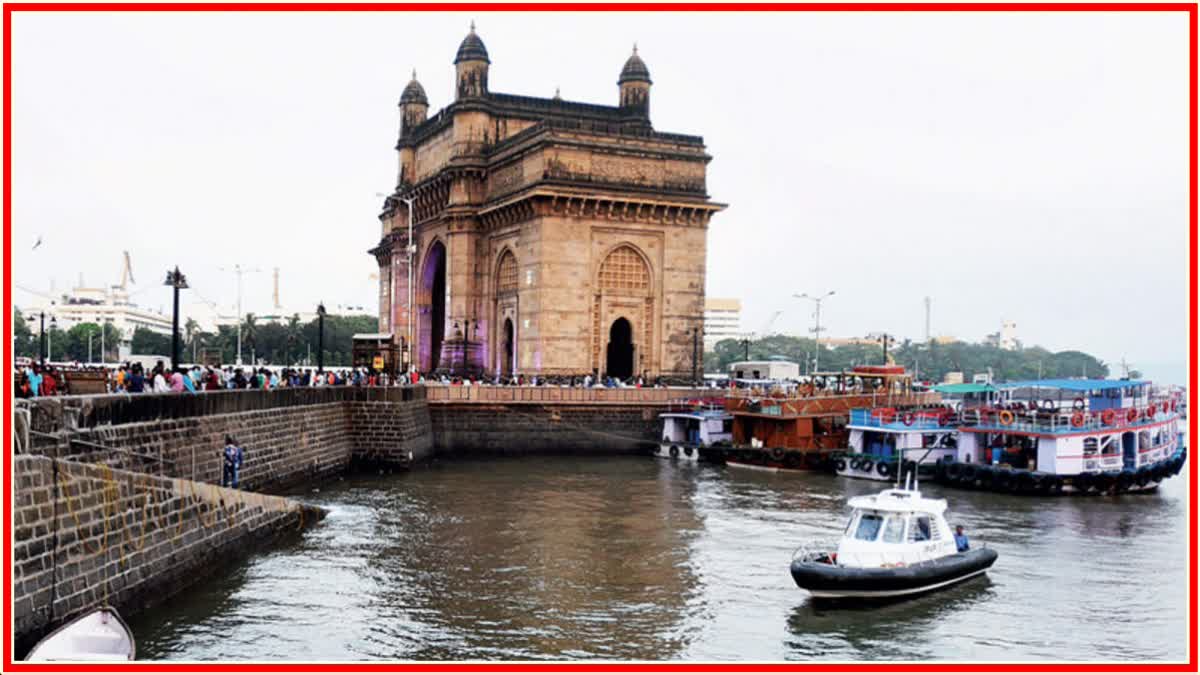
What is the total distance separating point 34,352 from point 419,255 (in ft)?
205

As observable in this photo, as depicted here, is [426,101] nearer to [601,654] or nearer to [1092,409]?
[1092,409]

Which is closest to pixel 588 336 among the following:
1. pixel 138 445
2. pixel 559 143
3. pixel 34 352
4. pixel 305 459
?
pixel 559 143

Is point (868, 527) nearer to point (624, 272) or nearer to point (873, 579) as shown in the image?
point (873, 579)

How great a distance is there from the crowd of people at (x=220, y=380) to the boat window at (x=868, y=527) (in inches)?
545

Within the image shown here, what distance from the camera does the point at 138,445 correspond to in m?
22.7

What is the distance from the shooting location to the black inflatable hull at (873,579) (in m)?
19.9

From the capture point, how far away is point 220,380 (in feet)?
109

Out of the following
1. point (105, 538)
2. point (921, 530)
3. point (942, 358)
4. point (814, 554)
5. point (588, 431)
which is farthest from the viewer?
point (942, 358)

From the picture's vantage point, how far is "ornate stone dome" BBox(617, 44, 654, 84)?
6197 centimetres

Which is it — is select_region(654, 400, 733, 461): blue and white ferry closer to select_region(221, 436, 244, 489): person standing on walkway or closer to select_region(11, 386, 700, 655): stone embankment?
select_region(11, 386, 700, 655): stone embankment

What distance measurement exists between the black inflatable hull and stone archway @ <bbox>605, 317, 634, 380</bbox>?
3303 cm

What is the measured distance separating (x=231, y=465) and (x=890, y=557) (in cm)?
1421

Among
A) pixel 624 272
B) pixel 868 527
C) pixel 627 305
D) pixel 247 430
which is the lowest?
pixel 868 527

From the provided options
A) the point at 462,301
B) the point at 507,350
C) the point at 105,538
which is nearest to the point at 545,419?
the point at 507,350
